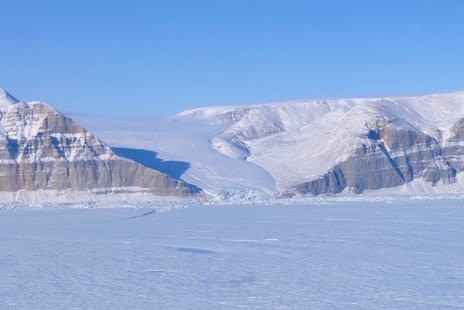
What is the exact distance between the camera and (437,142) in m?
72.4

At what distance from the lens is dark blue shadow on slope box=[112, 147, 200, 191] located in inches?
2525

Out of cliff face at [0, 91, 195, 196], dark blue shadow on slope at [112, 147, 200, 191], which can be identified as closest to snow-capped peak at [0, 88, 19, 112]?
cliff face at [0, 91, 195, 196]

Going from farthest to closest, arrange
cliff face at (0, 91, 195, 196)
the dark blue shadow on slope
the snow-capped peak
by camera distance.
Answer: the snow-capped peak, the dark blue shadow on slope, cliff face at (0, 91, 195, 196)

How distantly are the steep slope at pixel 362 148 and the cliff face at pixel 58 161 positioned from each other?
34.2 feet

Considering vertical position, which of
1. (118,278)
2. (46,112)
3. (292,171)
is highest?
(46,112)

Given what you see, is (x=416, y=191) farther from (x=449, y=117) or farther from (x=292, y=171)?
(x=449, y=117)

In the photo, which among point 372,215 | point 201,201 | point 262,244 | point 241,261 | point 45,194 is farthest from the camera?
point 45,194

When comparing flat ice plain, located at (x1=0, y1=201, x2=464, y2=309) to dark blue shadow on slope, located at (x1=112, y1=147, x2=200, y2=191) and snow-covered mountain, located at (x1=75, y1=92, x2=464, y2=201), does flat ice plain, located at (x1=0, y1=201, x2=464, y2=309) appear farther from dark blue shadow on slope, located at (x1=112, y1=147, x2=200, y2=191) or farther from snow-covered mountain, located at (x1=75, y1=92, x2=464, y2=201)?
dark blue shadow on slope, located at (x1=112, y1=147, x2=200, y2=191)

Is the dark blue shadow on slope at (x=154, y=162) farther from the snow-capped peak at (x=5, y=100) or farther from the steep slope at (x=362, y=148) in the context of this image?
the snow-capped peak at (x=5, y=100)

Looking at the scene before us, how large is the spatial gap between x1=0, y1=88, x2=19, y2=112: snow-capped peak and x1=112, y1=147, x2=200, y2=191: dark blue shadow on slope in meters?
10.4

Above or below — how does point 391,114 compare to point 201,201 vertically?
above

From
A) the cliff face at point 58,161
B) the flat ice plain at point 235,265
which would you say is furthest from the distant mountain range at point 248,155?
the flat ice plain at point 235,265

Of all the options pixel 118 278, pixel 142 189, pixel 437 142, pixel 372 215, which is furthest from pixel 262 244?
pixel 437 142

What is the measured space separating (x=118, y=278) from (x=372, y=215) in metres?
20.6
